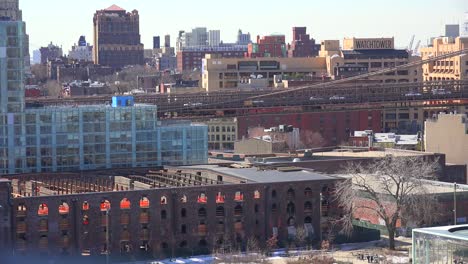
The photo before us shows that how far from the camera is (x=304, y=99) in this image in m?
114

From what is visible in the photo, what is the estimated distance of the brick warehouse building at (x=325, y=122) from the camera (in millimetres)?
Result: 120938

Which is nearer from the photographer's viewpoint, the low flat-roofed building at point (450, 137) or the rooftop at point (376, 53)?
the low flat-roofed building at point (450, 137)

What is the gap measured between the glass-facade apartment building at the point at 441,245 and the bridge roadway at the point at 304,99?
5012 cm

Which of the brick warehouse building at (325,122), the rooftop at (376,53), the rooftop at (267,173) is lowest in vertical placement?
the rooftop at (267,173)

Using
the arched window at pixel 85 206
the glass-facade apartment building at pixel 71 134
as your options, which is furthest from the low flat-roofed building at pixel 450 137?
the arched window at pixel 85 206

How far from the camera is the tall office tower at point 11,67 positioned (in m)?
75.5

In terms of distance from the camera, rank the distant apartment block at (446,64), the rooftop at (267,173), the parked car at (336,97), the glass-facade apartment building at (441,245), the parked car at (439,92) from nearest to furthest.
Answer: the glass-facade apartment building at (441,245) < the rooftop at (267,173) < the parked car at (336,97) < the parked car at (439,92) < the distant apartment block at (446,64)

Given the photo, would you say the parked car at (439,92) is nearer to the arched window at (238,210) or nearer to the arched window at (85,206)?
the arched window at (238,210)

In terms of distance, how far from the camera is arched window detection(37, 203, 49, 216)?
63938 mm

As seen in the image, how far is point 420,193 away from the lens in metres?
70.9

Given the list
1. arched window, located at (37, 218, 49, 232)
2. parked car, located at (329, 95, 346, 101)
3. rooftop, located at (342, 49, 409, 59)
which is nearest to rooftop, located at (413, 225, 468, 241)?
arched window, located at (37, 218, 49, 232)

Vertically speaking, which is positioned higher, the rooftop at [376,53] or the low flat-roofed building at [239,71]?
the rooftop at [376,53]

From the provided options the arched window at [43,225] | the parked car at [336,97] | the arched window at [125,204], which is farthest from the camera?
the parked car at [336,97]

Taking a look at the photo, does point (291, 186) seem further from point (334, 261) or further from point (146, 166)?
point (146, 166)
